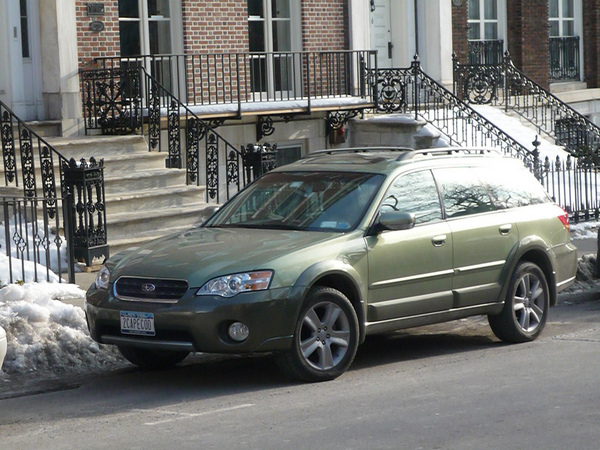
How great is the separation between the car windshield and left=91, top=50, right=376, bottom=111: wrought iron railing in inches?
286

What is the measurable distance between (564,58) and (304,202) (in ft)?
64.7

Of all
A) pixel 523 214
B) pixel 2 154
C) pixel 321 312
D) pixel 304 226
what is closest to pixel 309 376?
pixel 321 312

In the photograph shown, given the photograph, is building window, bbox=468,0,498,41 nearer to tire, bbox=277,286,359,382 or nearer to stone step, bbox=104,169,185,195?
stone step, bbox=104,169,185,195

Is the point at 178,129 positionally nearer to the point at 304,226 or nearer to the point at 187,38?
the point at 187,38

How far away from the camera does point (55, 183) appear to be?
13789 mm

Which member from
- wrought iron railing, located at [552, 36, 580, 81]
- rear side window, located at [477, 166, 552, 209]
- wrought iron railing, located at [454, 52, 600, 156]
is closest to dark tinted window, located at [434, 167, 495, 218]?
rear side window, located at [477, 166, 552, 209]

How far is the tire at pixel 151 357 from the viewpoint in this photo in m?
8.62

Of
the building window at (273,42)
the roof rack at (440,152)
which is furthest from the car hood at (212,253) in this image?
the building window at (273,42)

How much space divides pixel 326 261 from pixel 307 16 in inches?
497

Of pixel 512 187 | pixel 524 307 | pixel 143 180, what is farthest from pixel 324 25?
pixel 524 307

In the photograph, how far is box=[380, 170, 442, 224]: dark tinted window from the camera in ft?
28.5

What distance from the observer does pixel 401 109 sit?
20484mm

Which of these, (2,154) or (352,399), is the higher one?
(2,154)

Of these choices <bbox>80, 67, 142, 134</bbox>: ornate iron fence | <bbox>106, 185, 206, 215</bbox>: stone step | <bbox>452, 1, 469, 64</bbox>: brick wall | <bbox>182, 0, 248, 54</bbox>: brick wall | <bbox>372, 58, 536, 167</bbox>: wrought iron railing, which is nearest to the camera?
<bbox>106, 185, 206, 215</bbox>: stone step
